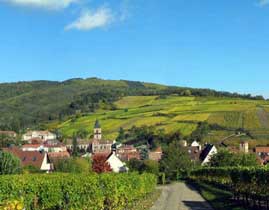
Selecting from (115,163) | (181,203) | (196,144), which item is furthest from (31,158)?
(196,144)

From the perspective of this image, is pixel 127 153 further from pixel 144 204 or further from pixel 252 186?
pixel 252 186

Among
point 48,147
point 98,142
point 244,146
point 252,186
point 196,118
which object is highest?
point 196,118

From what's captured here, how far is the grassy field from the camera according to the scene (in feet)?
505

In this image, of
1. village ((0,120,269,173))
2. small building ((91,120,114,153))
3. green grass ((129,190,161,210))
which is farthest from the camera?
small building ((91,120,114,153))

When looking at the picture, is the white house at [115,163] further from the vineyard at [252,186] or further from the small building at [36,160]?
the vineyard at [252,186]

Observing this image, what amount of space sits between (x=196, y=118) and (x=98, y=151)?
30659 millimetres

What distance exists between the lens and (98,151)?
16112 cm

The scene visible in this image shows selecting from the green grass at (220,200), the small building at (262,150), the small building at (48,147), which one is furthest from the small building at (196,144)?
the green grass at (220,200)

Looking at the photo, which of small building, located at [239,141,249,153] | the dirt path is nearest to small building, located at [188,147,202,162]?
small building, located at [239,141,249,153]

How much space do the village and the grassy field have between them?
631cm

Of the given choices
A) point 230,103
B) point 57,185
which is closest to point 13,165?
point 57,185

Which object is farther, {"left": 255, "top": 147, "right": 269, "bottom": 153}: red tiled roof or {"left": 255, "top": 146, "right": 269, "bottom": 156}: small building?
{"left": 255, "top": 147, "right": 269, "bottom": 153}: red tiled roof

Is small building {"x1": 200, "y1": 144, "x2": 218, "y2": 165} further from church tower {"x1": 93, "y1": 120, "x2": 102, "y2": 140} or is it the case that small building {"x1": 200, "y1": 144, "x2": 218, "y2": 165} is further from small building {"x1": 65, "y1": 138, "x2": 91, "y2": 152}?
church tower {"x1": 93, "y1": 120, "x2": 102, "y2": 140}

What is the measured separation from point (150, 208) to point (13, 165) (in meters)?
31.2
